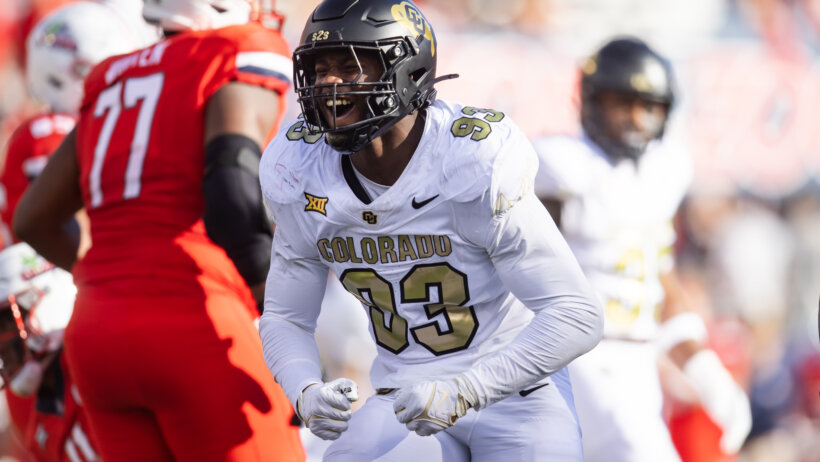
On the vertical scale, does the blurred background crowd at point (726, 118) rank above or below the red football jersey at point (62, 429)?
below

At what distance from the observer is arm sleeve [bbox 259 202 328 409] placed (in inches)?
101

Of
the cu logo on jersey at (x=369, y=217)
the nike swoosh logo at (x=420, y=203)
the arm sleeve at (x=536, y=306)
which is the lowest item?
the arm sleeve at (x=536, y=306)

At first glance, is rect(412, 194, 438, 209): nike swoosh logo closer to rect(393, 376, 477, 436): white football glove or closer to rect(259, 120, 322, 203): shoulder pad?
rect(259, 120, 322, 203): shoulder pad

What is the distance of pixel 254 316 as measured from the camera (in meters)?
3.15

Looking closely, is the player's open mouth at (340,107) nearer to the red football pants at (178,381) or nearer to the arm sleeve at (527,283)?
the arm sleeve at (527,283)

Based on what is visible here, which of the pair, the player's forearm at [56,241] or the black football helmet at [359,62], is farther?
the player's forearm at [56,241]

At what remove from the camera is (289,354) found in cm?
255

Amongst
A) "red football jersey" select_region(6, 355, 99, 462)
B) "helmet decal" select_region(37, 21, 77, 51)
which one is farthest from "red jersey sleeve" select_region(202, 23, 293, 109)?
"helmet decal" select_region(37, 21, 77, 51)

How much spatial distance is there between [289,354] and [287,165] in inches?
16.2

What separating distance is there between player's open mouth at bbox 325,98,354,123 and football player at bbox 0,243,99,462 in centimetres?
193

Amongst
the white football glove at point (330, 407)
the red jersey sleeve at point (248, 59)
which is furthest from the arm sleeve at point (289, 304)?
the red jersey sleeve at point (248, 59)

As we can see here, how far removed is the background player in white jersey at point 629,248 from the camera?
158 inches

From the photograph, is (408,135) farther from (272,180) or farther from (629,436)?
(629,436)

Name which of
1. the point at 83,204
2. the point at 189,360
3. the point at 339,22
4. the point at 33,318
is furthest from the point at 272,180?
the point at 33,318
